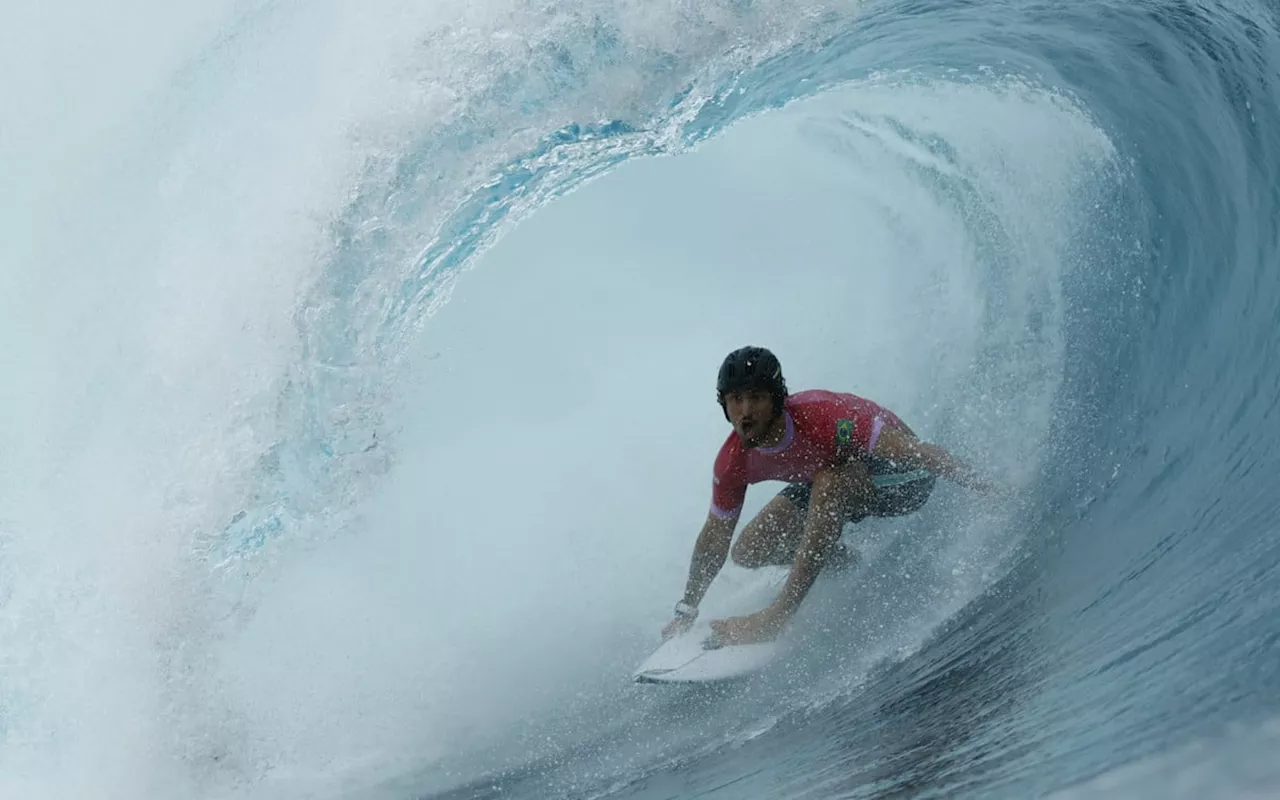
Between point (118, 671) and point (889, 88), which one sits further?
point (889, 88)

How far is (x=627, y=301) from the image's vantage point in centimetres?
780

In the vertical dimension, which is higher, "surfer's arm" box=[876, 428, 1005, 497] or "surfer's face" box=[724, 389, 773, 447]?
"surfer's face" box=[724, 389, 773, 447]

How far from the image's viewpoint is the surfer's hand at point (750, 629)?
4.04 metres

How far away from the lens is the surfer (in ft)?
12.7

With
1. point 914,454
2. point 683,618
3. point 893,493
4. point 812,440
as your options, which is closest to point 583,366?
point 683,618

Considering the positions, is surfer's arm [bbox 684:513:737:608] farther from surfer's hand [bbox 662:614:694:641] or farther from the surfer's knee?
the surfer's knee

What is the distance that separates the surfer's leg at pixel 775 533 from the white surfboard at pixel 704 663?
0.43 meters

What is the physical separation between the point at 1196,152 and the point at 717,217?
11.4 feet

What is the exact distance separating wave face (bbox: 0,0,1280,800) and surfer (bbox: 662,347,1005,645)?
0.91 feet

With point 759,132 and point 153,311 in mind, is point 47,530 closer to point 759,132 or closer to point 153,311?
point 153,311

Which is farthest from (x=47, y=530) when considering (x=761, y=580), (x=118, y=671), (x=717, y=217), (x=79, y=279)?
A: (x=717, y=217)

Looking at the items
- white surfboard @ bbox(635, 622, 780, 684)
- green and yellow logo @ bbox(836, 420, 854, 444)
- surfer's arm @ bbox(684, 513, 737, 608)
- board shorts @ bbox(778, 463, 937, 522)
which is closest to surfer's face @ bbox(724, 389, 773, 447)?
green and yellow logo @ bbox(836, 420, 854, 444)

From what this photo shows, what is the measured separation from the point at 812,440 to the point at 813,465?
0.40ft

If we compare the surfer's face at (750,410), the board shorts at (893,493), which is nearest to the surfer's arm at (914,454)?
the board shorts at (893,493)
